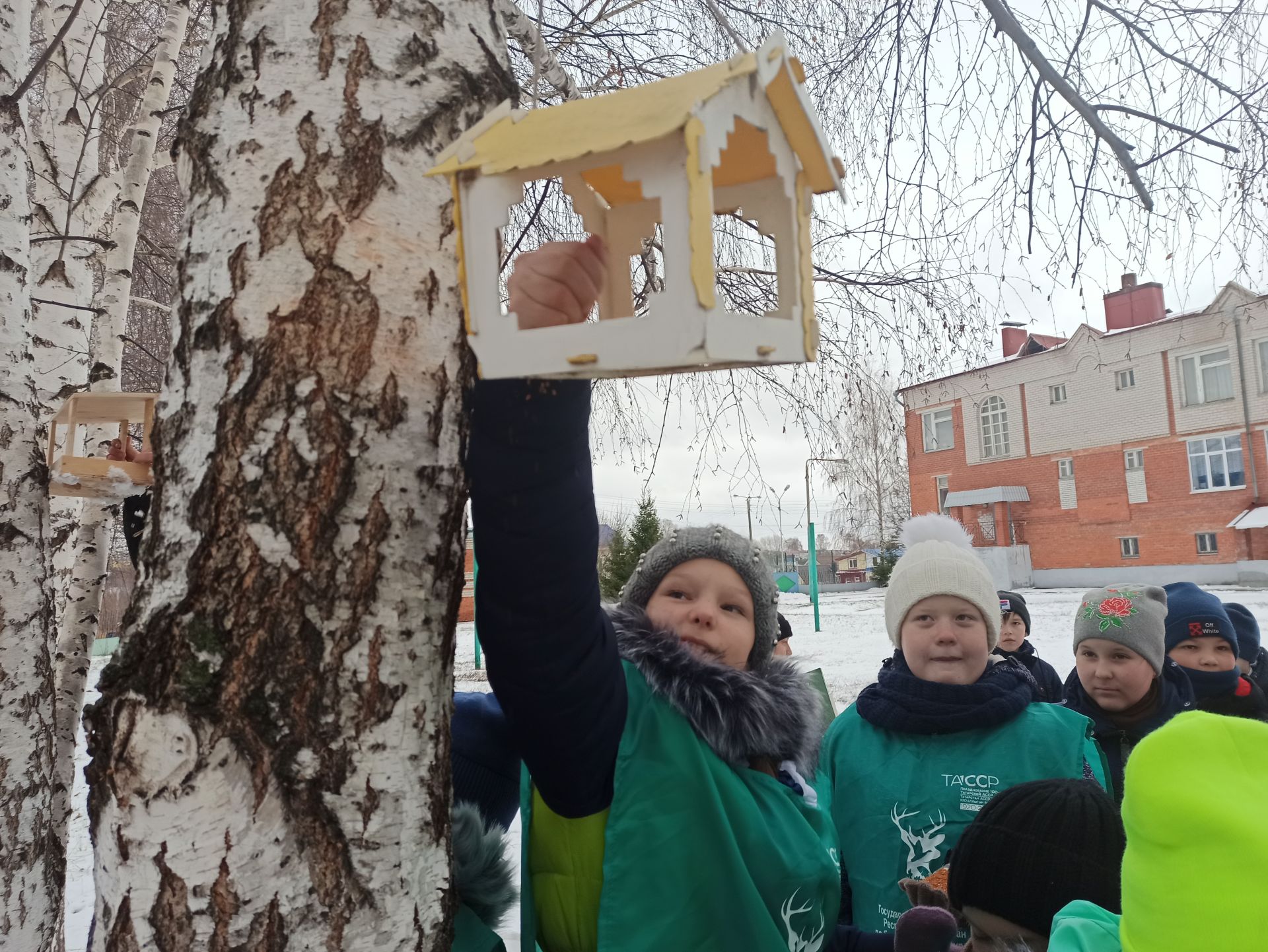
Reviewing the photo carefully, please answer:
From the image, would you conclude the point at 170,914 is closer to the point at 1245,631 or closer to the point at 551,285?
the point at 551,285

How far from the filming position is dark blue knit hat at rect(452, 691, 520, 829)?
4.39 ft

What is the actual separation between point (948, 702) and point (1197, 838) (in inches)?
54.2

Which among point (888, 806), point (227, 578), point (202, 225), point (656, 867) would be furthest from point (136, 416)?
point (888, 806)

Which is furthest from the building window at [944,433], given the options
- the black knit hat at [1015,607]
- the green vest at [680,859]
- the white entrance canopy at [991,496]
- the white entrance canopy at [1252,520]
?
the green vest at [680,859]

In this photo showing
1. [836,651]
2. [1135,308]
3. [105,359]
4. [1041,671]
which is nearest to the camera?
[105,359]

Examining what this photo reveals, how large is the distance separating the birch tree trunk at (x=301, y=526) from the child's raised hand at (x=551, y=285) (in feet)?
0.50

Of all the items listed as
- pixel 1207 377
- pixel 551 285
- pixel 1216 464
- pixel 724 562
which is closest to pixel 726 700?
pixel 724 562

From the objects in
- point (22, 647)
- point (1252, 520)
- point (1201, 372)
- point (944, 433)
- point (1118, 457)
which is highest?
point (1201, 372)

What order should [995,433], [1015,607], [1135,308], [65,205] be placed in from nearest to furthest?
[65,205] → [1015,607] → [1135,308] → [995,433]

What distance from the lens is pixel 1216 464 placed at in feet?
69.4

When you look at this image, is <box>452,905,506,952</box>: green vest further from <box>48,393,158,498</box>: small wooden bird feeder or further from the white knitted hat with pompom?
the white knitted hat with pompom

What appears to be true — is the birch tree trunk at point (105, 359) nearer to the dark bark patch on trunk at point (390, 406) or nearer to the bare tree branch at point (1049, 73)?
the dark bark patch on trunk at point (390, 406)

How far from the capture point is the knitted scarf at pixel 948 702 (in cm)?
216

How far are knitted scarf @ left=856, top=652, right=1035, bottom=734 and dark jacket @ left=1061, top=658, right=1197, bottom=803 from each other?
22.4 inches
